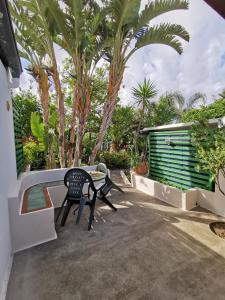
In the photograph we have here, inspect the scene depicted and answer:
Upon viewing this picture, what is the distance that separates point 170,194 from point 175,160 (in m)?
1.32

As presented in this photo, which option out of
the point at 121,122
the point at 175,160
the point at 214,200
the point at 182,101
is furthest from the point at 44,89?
the point at 182,101

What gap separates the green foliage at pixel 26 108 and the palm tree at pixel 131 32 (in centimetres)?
808

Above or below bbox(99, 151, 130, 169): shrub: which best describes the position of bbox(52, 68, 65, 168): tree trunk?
above

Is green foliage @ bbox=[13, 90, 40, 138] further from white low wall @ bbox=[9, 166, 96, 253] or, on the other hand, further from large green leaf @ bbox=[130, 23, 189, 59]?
white low wall @ bbox=[9, 166, 96, 253]

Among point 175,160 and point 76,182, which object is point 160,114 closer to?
point 175,160

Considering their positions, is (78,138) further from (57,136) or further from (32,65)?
(32,65)

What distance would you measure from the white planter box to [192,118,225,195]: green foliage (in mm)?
875

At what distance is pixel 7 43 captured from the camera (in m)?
2.80

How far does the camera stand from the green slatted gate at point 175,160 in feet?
17.4

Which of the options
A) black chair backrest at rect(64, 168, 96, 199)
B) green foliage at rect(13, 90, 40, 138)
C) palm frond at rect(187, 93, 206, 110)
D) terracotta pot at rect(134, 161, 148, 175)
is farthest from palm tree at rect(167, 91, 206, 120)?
black chair backrest at rect(64, 168, 96, 199)

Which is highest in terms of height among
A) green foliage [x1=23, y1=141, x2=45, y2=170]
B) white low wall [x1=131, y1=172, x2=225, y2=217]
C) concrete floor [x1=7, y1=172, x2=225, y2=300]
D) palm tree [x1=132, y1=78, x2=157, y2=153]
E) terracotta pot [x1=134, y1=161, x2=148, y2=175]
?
palm tree [x1=132, y1=78, x2=157, y2=153]

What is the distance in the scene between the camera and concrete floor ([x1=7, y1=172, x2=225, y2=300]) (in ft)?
7.74

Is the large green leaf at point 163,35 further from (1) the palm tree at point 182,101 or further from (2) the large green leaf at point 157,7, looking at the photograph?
(1) the palm tree at point 182,101

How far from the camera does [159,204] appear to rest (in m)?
5.41
